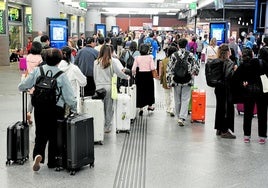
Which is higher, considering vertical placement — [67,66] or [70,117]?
[67,66]

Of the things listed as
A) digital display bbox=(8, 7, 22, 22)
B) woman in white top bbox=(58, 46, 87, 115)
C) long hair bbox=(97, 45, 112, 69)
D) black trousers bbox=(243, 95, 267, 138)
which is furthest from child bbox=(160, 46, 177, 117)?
digital display bbox=(8, 7, 22, 22)

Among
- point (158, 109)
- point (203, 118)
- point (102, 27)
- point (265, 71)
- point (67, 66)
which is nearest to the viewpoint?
point (67, 66)

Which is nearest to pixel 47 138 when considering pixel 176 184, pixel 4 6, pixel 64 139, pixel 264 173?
pixel 64 139

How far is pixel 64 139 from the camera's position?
4.87 meters

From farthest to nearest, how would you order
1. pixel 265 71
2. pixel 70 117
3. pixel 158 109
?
1. pixel 158 109
2. pixel 265 71
3. pixel 70 117

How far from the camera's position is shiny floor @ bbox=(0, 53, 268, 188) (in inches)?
183

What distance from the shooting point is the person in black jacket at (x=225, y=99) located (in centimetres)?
666

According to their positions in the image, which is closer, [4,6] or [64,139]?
[64,139]

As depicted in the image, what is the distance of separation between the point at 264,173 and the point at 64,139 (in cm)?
240

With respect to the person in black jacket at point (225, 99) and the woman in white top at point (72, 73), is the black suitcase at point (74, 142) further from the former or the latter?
the person in black jacket at point (225, 99)

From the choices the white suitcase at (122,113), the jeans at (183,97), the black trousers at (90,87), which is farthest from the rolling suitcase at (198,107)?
the black trousers at (90,87)

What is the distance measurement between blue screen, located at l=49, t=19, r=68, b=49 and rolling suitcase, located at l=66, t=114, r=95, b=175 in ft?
30.5

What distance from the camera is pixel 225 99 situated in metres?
6.77

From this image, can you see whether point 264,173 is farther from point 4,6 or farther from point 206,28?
point 206,28
